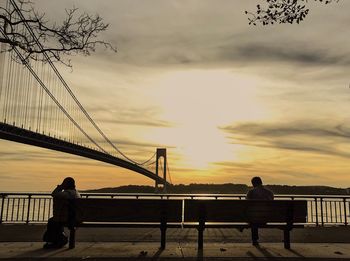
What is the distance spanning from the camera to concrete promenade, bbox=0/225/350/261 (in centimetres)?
616

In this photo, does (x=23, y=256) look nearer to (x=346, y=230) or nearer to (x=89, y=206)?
(x=89, y=206)

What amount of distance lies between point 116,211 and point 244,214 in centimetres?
201

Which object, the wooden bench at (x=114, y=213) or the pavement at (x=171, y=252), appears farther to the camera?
the wooden bench at (x=114, y=213)

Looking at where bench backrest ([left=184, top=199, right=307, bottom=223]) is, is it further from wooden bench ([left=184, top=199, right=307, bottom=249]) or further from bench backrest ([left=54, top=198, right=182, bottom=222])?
bench backrest ([left=54, top=198, right=182, bottom=222])

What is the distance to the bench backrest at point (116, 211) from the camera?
6.98 meters

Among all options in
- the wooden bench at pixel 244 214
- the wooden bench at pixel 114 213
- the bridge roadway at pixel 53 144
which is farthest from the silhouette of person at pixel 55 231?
the bridge roadway at pixel 53 144

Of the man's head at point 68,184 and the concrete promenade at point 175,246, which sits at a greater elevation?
the man's head at point 68,184

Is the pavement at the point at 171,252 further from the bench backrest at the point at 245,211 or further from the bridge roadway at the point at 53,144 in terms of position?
the bridge roadway at the point at 53,144

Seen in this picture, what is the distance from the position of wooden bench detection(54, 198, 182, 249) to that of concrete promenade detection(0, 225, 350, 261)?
0.38m

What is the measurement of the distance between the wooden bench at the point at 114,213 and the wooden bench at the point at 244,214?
345mm

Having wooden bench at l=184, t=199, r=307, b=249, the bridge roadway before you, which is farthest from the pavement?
the bridge roadway

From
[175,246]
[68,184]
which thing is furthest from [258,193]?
[68,184]

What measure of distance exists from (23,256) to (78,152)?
34.7 meters

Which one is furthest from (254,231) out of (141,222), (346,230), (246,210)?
(346,230)
